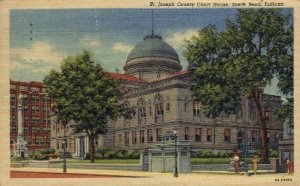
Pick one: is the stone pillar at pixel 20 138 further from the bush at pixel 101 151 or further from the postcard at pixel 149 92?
the bush at pixel 101 151

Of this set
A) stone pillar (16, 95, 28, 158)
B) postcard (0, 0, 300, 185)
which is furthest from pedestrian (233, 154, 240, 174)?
stone pillar (16, 95, 28, 158)

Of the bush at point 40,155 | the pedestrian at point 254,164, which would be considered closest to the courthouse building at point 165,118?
the bush at point 40,155

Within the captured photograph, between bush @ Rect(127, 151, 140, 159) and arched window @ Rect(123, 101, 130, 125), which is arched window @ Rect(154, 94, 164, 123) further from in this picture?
bush @ Rect(127, 151, 140, 159)

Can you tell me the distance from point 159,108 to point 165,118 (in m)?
0.34

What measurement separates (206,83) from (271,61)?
1.65m

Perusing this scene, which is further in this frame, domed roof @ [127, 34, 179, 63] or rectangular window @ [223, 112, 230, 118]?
rectangular window @ [223, 112, 230, 118]

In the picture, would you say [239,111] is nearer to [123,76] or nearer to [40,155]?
[123,76]

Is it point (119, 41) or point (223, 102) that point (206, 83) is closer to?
point (223, 102)

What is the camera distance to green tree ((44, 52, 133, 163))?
2330cm

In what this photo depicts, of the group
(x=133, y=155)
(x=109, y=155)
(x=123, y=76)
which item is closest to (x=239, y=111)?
(x=133, y=155)

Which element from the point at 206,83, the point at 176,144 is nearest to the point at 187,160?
the point at 176,144

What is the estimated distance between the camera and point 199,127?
2347 cm

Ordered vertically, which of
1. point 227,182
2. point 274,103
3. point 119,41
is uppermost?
point 119,41

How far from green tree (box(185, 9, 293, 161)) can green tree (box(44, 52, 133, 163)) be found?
1966mm
